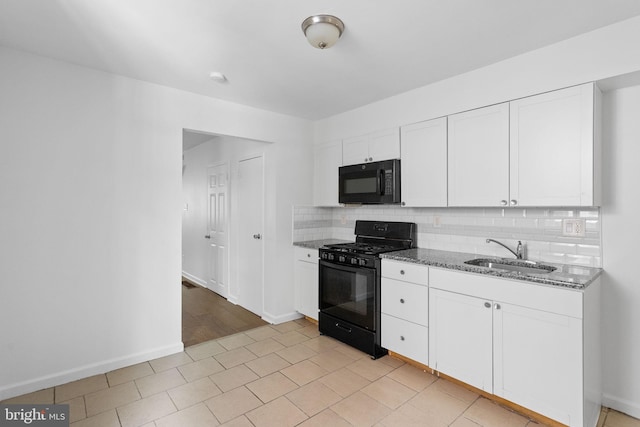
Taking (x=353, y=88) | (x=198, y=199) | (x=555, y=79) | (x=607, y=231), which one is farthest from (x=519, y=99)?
(x=198, y=199)

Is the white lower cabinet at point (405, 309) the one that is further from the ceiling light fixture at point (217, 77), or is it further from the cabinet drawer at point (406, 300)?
the ceiling light fixture at point (217, 77)

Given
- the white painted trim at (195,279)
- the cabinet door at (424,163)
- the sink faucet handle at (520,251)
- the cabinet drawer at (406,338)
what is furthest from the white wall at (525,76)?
the white painted trim at (195,279)

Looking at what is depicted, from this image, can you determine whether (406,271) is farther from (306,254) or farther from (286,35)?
(286,35)

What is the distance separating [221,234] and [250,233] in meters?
0.92

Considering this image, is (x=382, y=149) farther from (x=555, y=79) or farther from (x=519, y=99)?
(x=555, y=79)

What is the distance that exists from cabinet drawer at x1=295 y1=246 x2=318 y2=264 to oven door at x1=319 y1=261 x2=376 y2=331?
8.3 inches

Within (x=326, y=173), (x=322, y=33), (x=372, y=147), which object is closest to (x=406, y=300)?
(x=372, y=147)

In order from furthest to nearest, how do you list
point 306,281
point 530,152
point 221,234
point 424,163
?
point 221,234
point 306,281
point 424,163
point 530,152

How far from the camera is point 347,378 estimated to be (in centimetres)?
251

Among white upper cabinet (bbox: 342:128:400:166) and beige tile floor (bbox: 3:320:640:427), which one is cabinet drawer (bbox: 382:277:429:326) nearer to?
beige tile floor (bbox: 3:320:640:427)

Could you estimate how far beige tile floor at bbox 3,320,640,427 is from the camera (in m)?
2.02

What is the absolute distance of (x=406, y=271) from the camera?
2611mm

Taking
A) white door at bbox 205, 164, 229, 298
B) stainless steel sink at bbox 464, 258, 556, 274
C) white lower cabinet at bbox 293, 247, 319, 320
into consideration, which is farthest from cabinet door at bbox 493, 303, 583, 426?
white door at bbox 205, 164, 229, 298

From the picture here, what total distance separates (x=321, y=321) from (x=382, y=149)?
1872 mm
